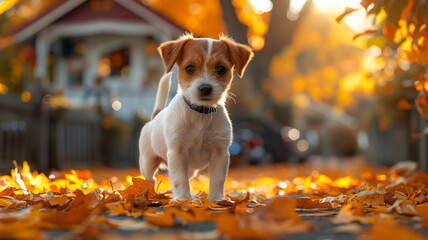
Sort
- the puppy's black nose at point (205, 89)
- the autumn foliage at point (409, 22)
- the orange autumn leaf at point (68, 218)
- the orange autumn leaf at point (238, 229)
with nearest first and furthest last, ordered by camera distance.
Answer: the orange autumn leaf at point (238, 229) → the orange autumn leaf at point (68, 218) → the puppy's black nose at point (205, 89) → the autumn foliage at point (409, 22)

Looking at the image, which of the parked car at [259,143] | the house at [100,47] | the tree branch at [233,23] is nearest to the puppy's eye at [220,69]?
the tree branch at [233,23]

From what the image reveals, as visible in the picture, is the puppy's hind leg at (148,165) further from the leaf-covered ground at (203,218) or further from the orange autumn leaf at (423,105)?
the orange autumn leaf at (423,105)

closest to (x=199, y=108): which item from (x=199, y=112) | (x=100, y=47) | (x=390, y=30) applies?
(x=199, y=112)

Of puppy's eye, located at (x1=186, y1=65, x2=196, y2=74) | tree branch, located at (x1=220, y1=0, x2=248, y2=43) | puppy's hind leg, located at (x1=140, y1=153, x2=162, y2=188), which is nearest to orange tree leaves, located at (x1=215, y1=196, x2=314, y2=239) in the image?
puppy's eye, located at (x1=186, y1=65, x2=196, y2=74)

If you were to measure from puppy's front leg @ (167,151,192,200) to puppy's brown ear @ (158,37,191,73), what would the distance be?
653 mm

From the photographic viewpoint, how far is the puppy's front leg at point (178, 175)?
10.8 feet

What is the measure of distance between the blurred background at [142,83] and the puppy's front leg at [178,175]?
1668mm

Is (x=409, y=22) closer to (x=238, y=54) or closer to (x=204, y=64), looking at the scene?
(x=238, y=54)

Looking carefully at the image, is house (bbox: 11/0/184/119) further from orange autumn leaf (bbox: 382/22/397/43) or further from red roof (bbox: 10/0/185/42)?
orange autumn leaf (bbox: 382/22/397/43)

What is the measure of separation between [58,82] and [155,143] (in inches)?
606

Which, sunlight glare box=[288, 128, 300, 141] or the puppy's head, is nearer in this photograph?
the puppy's head

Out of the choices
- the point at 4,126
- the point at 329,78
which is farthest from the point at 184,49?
the point at 329,78

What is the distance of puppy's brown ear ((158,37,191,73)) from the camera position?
3.37 m

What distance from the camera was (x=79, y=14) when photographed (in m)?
17.0
